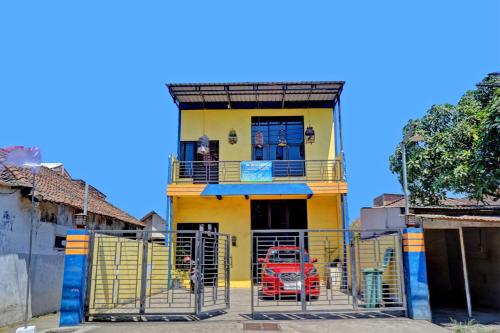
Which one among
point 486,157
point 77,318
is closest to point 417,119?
point 486,157

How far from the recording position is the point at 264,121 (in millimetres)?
17625

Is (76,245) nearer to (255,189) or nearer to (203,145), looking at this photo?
(255,189)

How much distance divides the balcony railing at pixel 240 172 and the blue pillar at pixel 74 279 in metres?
7.70

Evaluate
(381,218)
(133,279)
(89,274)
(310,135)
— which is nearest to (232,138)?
(310,135)

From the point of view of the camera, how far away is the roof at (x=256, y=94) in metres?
15.8

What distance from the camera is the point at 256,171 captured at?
1596 centimetres

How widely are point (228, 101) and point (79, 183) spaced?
8220 mm

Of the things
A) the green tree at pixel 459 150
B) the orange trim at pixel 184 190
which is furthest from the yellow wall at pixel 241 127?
the green tree at pixel 459 150

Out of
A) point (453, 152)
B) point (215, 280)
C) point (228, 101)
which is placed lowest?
point (215, 280)

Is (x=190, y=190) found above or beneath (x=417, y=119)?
beneath

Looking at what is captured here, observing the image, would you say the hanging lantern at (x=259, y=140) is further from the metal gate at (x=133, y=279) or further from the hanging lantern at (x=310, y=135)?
the metal gate at (x=133, y=279)

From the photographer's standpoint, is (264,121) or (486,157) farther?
(264,121)

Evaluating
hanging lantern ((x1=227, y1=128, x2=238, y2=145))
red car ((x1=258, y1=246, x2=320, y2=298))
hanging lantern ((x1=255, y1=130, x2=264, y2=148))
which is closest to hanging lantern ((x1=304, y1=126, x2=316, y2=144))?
hanging lantern ((x1=255, y1=130, x2=264, y2=148))

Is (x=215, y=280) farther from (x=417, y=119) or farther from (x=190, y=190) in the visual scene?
(x=417, y=119)
